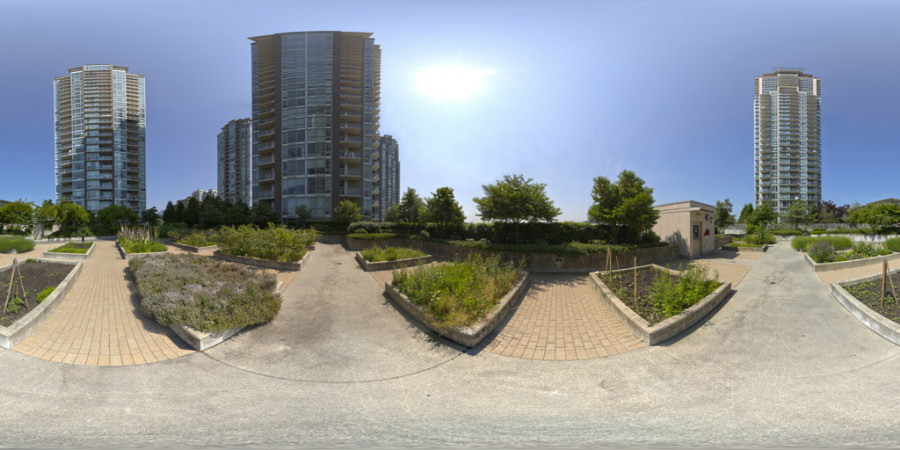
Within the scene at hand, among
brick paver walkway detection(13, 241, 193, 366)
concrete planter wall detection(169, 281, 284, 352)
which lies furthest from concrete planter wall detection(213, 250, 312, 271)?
concrete planter wall detection(169, 281, 284, 352)

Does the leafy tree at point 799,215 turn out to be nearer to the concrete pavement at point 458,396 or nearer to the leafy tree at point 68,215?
the concrete pavement at point 458,396

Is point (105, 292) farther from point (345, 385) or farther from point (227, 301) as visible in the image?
point (345, 385)

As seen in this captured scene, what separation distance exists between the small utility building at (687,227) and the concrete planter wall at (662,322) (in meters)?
10.2

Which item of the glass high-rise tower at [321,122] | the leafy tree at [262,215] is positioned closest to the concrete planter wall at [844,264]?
the glass high-rise tower at [321,122]

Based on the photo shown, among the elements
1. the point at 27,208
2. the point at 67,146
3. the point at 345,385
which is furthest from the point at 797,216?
the point at 67,146

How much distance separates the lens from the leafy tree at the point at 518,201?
1266 cm

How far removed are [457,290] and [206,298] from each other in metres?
4.33

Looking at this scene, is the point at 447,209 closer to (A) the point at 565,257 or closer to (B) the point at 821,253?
(A) the point at 565,257

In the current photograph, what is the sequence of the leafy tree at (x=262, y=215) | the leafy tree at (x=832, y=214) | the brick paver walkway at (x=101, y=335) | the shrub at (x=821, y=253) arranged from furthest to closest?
the leafy tree at (x=832, y=214) → the leafy tree at (x=262, y=215) → the shrub at (x=821, y=253) → the brick paver walkway at (x=101, y=335)

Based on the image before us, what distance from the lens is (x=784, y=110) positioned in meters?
70.4

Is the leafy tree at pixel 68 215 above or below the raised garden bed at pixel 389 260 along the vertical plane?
above

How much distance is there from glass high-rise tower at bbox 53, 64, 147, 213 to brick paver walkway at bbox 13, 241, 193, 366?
225ft

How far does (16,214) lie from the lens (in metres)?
26.8

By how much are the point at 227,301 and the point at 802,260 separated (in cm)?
1950
